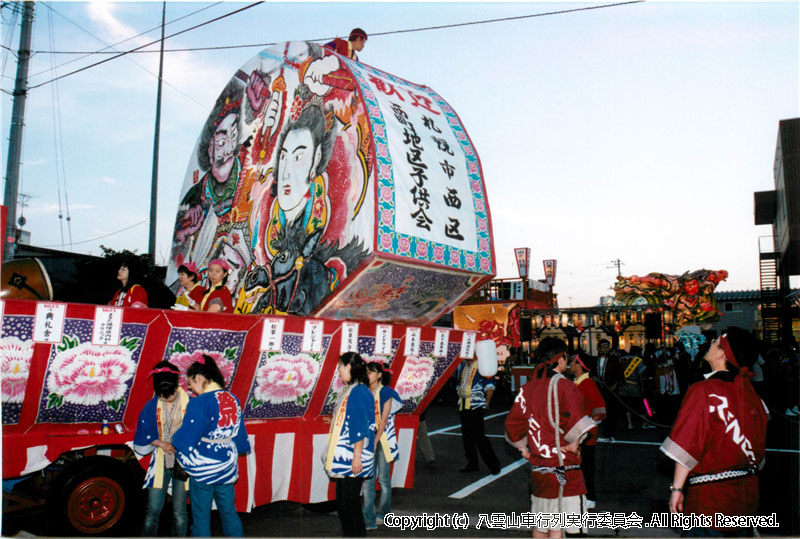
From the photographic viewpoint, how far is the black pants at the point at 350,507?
5.22 m

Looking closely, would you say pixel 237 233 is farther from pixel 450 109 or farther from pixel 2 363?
pixel 2 363

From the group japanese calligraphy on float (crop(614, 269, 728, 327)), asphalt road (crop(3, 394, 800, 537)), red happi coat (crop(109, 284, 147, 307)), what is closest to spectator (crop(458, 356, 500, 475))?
asphalt road (crop(3, 394, 800, 537))

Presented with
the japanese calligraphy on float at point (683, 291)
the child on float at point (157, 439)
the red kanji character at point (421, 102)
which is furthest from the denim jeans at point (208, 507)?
the japanese calligraphy on float at point (683, 291)

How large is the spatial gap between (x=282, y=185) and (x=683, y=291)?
30.4m

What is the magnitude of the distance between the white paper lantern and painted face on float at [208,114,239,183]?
5.32m

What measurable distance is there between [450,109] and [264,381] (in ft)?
16.8

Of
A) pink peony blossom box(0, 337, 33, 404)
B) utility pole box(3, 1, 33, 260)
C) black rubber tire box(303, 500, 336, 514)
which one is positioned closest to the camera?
pink peony blossom box(0, 337, 33, 404)

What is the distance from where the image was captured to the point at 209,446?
4.89m

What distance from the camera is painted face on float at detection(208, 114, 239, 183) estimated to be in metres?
10.9

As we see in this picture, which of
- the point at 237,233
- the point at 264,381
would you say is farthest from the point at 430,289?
the point at 237,233

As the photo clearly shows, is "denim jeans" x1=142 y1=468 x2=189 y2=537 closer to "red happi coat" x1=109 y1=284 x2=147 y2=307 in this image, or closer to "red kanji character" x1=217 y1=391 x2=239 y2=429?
"red kanji character" x1=217 y1=391 x2=239 y2=429

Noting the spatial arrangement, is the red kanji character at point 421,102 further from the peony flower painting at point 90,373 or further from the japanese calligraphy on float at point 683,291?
the japanese calligraphy on float at point 683,291

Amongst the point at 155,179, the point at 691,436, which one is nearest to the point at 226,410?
the point at 691,436

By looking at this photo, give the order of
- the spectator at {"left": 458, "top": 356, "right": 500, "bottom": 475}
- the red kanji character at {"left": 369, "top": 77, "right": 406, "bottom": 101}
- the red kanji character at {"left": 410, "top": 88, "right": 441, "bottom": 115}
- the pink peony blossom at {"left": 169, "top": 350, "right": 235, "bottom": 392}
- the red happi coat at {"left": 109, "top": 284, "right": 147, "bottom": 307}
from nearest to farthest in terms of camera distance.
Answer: the pink peony blossom at {"left": 169, "top": 350, "right": 235, "bottom": 392}
the red happi coat at {"left": 109, "top": 284, "right": 147, "bottom": 307}
the red kanji character at {"left": 369, "top": 77, "right": 406, "bottom": 101}
the red kanji character at {"left": 410, "top": 88, "right": 441, "bottom": 115}
the spectator at {"left": 458, "top": 356, "right": 500, "bottom": 475}
